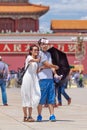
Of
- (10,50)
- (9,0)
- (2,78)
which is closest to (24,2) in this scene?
(9,0)

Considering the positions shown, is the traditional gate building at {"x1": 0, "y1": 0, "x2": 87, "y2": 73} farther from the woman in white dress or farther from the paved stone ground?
the woman in white dress

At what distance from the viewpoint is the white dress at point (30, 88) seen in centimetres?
1198

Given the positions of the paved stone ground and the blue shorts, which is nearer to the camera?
the paved stone ground

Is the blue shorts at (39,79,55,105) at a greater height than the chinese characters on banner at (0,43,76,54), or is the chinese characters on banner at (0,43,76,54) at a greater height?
the blue shorts at (39,79,55,105)

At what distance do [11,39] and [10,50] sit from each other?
1010 mm

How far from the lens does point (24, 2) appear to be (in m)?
64.5

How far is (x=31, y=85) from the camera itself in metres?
12.1

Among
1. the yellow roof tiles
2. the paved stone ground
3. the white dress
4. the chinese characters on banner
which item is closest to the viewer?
the paved stone ground

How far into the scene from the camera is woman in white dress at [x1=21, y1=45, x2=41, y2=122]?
1199 cm

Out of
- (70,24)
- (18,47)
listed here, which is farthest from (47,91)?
(70,24)

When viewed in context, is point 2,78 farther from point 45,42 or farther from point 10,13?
point 10,13

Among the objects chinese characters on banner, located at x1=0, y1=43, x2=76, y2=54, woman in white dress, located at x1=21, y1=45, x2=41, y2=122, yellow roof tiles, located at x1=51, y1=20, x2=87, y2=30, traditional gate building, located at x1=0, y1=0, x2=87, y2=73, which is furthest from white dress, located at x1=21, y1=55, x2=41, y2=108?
yellow roof tiles, located at x1=51, y1=20, x2=87, y2=30

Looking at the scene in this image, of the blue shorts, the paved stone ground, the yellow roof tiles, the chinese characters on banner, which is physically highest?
the blue shorts

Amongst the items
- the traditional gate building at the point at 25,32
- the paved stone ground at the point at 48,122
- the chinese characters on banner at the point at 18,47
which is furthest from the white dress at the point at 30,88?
the chinese characters on banner at the point at 18,47
